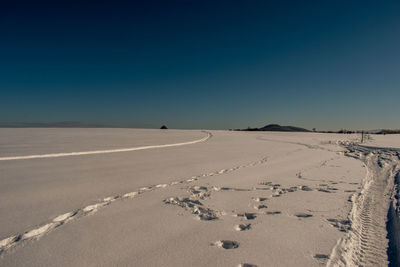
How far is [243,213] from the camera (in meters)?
2.74

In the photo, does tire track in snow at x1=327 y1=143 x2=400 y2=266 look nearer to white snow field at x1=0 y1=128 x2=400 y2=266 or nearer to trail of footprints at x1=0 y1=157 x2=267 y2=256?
white snow field at x1=0 y1=128 x2=400 y2=266

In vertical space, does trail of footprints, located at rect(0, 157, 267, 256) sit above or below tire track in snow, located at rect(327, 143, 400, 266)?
below

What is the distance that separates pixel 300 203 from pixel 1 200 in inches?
163

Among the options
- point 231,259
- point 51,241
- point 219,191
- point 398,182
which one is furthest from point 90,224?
point 398,182

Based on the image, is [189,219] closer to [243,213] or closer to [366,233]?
[243,213]

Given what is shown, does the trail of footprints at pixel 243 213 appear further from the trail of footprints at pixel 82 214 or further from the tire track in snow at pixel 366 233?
the tire track in snow at pixel 366 233

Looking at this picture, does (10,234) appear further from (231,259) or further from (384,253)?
(384,253)

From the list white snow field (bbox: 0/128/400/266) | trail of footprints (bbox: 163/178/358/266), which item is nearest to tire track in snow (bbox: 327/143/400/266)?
white snow field (bbox: 0/128/400/266)

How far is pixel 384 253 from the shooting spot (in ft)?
6.38

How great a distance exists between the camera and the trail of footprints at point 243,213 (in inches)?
91.0

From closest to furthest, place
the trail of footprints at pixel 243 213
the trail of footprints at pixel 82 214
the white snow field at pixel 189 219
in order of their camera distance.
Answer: the white snow field at pixel 189 219, the trail of footprints at pixel 82 214, the trail of footprints at pixel 243 213

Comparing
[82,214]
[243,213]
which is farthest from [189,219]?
[82,214]

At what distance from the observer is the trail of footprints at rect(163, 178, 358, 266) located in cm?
231

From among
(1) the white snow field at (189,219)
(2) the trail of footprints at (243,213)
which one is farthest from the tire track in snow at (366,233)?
(2) the trail of footprints at (243,213)
